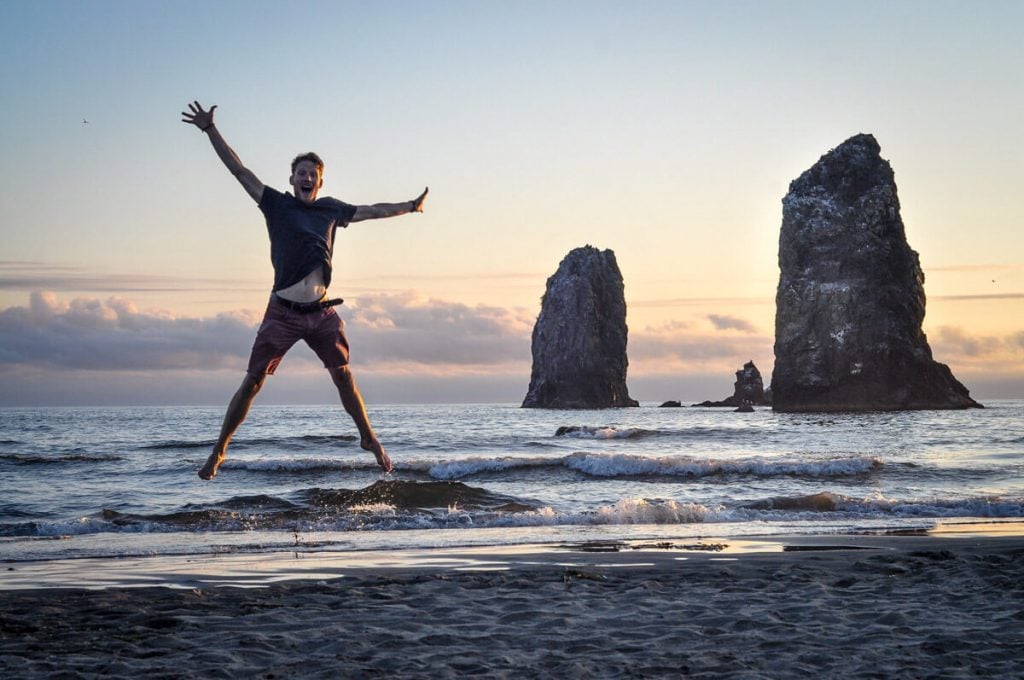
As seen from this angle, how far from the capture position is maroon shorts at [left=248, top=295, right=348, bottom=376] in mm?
6684

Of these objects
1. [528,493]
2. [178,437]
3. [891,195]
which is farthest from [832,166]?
[528,493]

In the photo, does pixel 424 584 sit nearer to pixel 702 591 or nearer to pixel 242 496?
pixel 702 591

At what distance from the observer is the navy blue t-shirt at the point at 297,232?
6.45m

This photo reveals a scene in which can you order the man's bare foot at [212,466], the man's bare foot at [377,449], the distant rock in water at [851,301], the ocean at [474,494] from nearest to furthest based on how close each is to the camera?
1. the man's bare foot at [212,466]
2. the man's bare foot at [377,449]
3. the ocean at [474,494]
4. the distant rock in water at [851,301]

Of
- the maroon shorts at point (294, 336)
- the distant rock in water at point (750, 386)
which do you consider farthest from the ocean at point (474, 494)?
the distant rock in water at point (750, 386)

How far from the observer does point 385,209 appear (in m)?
6.78

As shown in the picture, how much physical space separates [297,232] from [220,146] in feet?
2.75

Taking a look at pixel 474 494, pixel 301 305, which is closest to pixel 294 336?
pixel 301 305

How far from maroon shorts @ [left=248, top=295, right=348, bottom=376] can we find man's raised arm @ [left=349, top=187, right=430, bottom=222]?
0.70 meters

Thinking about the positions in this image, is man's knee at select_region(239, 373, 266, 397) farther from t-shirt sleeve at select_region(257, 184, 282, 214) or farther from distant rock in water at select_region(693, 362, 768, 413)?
distant rock in water at select_region(693, 362, 768, 413)

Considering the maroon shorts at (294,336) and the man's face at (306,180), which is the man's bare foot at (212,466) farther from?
the man's face at (306,180)

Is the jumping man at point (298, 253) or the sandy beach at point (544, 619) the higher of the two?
the jumping man at point (298, 253)

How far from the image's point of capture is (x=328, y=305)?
679cm

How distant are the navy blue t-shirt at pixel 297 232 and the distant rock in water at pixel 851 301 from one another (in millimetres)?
82889
